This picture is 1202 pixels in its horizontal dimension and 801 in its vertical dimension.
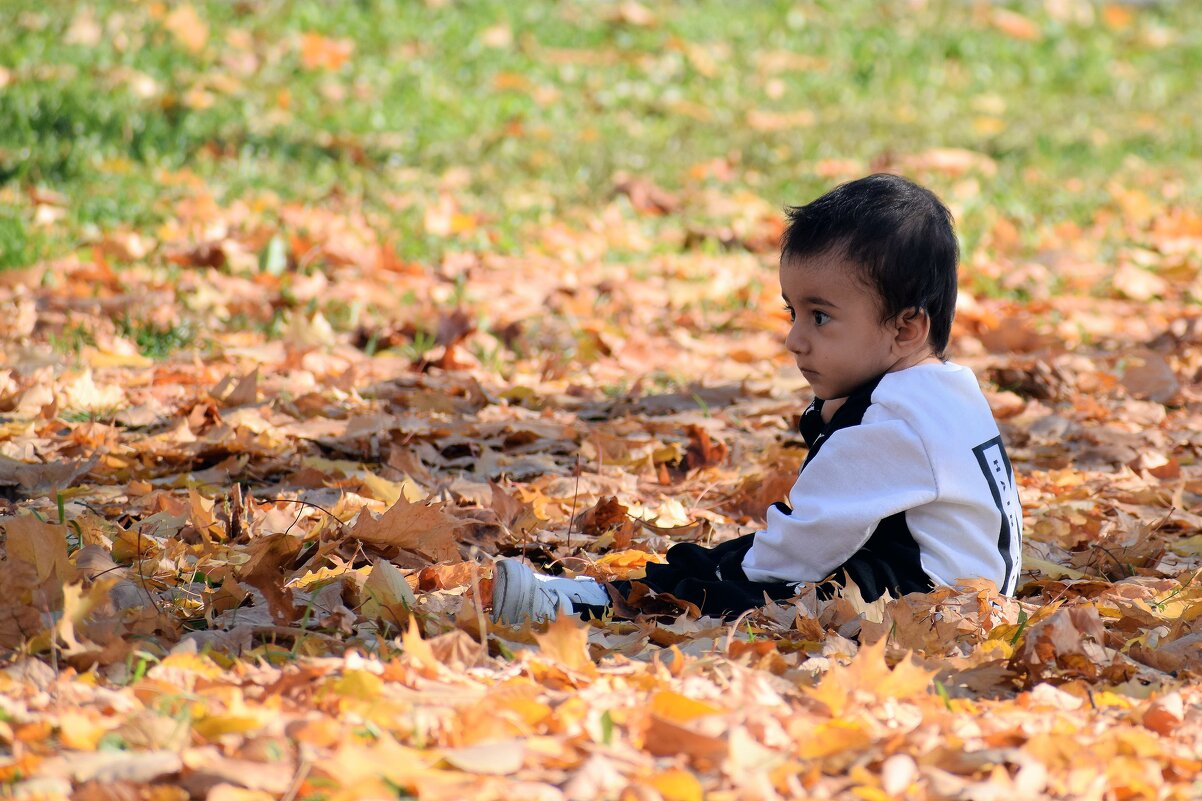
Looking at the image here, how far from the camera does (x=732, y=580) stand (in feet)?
9.87

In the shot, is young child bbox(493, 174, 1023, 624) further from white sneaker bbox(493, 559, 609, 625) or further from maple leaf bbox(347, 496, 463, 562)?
maple leaf bbox(347, 496, 463, 562)

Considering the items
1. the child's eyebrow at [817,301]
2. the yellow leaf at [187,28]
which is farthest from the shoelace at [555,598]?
the yellow leaf at [187,28]

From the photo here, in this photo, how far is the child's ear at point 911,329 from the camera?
9.53 ft

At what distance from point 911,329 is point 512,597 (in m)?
0.96

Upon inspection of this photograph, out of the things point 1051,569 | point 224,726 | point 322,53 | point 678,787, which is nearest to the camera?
point 678,787

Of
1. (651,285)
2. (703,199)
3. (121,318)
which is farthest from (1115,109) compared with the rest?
(121,318)

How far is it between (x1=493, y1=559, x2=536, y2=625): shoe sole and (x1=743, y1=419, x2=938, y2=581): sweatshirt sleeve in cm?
53

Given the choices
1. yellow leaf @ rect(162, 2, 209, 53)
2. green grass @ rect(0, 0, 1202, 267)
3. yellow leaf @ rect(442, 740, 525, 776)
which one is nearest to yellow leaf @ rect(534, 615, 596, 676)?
yellow leaf @ rect(442, 740, 525, 776)

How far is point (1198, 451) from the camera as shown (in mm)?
4414

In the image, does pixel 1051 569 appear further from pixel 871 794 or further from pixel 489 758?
pixel 489 758

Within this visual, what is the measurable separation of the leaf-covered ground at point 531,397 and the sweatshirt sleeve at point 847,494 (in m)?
0.11

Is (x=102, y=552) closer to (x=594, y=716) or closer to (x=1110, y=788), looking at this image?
(x=594, y=716)

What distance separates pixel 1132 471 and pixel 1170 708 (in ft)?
6.28

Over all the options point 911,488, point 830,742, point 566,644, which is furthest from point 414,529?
point 830,742
